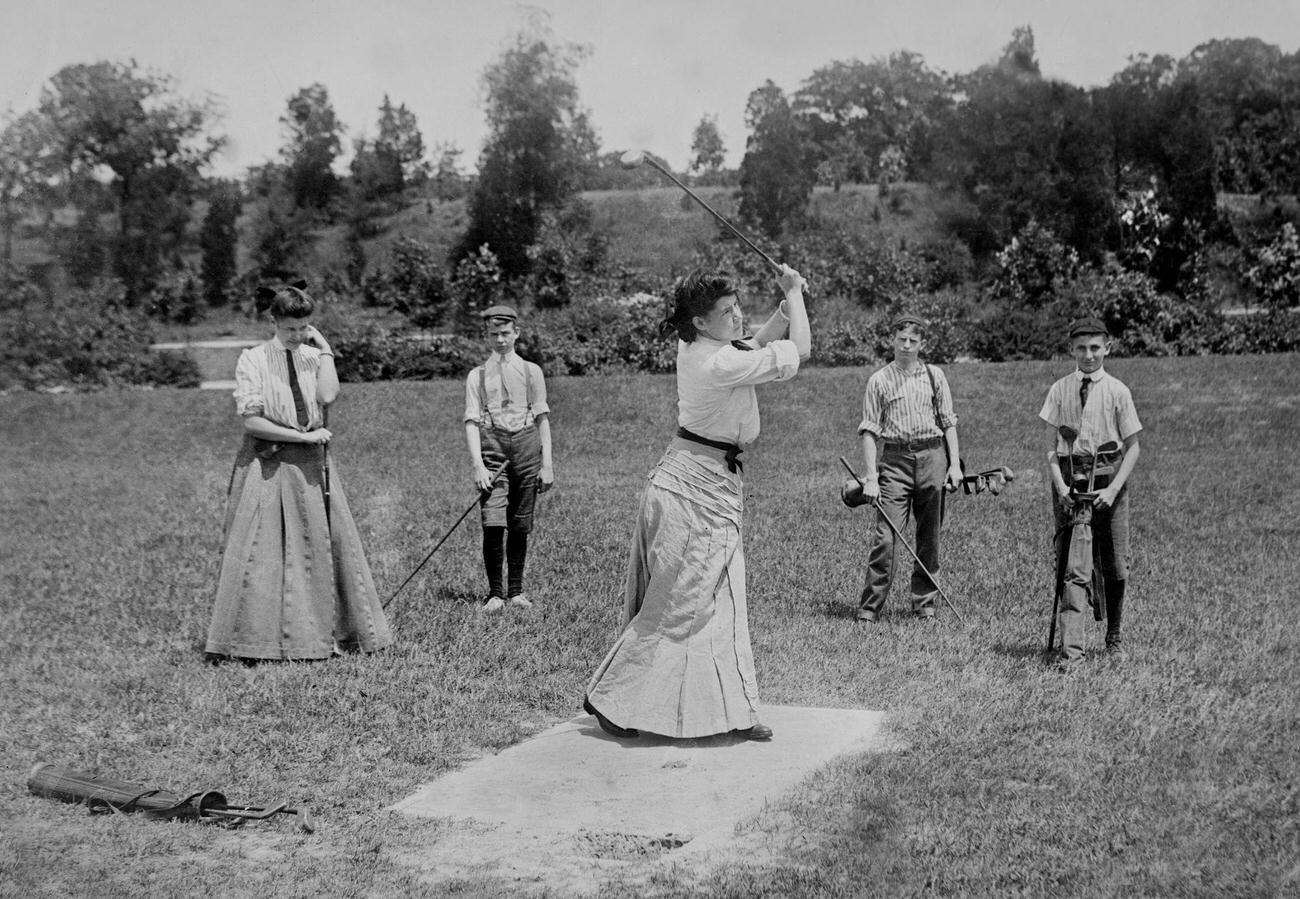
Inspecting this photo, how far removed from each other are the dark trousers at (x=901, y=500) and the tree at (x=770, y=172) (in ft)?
91.1

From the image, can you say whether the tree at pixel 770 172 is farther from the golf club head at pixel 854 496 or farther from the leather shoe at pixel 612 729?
the leather shoe at pixel 612 729

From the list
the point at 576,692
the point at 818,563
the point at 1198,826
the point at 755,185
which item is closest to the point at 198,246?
the point at 755,185

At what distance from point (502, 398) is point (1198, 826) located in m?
6.06

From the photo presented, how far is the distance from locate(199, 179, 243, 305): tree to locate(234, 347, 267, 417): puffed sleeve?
36134mm

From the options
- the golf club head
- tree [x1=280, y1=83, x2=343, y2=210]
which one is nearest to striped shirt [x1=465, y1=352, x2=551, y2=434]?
the golf club head

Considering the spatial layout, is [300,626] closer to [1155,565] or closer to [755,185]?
[1155,565]

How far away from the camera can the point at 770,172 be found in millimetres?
38406

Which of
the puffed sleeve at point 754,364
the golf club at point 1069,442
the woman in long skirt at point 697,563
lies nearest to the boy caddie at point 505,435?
the woman in long skirt at point 697,563

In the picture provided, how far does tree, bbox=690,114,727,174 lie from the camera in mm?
46781

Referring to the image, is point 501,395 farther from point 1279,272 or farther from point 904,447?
point 1279,272

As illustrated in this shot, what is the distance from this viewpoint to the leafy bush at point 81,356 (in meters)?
28.8

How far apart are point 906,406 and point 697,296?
11.7 ft

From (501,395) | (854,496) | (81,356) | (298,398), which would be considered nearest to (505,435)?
(501,395)

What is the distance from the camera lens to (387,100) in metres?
48.9
